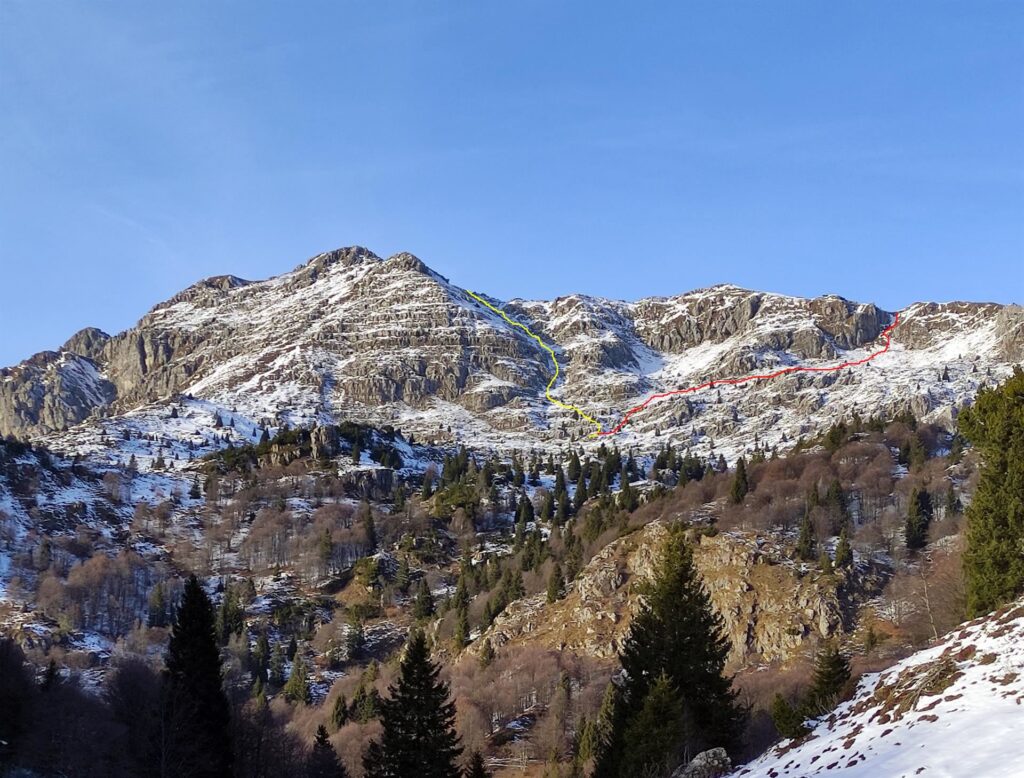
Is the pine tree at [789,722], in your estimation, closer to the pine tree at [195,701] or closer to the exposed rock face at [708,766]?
the exposed rock face at [708,766]

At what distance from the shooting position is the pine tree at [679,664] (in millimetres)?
40969

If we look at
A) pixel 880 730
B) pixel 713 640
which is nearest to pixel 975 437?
pixel 713 640

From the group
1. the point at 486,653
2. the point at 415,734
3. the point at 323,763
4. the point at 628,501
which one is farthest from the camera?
the point at 628,501

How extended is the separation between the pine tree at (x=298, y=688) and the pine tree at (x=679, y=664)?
100517 mm

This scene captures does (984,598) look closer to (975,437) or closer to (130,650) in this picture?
(975,437)

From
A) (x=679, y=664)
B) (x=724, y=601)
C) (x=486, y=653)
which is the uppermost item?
(x=679, y=664)

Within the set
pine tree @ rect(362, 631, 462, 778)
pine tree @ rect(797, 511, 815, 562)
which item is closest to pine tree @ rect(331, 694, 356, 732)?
pine tree @ rect(797, 511, 815, 562)

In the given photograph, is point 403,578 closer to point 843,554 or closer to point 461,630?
point 461,630

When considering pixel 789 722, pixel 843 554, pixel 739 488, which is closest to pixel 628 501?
pixel 739 488

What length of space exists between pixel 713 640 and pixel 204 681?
2779cm

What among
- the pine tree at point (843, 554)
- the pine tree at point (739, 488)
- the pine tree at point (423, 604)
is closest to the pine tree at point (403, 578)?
the pine tree at point (423, 604)

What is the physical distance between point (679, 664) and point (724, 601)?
279 ft

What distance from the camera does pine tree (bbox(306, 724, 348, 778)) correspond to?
2847 inches

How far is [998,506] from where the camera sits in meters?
41.6
